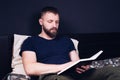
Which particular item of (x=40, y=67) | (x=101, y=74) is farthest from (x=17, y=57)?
(x=101, y=74)

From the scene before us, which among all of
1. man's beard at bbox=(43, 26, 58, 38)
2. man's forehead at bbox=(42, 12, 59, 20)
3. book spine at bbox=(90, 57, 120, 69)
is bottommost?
book spine at bbox=(90, 57, 120, 69)

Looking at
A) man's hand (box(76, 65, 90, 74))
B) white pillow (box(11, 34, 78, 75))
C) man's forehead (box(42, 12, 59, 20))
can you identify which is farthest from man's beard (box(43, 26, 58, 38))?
man's hand (box(76, 65, 90, 74))

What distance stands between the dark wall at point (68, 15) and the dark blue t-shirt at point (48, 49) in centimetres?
34

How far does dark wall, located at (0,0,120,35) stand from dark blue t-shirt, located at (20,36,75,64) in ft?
1.11

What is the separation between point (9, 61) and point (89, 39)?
0.86 metres

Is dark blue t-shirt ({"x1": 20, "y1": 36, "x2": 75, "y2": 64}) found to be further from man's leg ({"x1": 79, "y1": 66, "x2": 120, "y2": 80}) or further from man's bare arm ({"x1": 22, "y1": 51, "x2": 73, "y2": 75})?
man's leg ({"x1": 79, "y1": 66, "x2": 120, "y2": 80})

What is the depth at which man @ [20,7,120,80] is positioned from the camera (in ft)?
6.31

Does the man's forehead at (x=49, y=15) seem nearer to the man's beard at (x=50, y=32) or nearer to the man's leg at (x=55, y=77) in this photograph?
the man's beard at (x=50, y=32)

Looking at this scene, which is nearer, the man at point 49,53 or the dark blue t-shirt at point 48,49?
the man at point 49,53

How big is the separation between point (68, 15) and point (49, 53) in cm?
68

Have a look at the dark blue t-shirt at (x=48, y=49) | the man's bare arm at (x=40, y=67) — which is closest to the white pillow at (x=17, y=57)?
the dark blue t-shirt at (x=48, y=49)

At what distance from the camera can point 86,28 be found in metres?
2.77

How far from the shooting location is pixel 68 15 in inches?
105

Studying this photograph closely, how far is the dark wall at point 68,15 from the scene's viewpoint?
241cm
